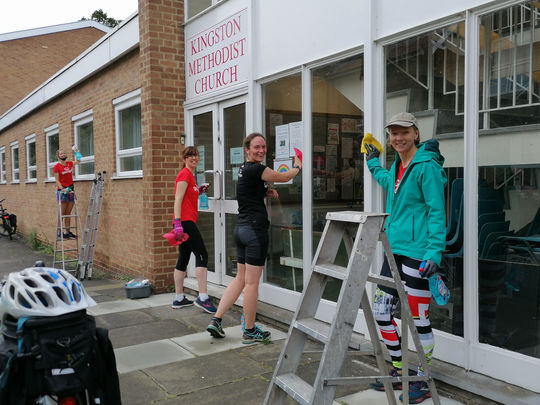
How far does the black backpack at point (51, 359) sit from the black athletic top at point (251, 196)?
8.18ft

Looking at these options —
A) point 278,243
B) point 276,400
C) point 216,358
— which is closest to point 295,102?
point 278,243

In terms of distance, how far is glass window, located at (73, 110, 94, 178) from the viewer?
402 inches

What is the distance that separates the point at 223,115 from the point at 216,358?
3.28 meters

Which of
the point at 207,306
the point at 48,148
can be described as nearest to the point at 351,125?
the point at 207,306

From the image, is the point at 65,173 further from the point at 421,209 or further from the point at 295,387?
the point at 295,387

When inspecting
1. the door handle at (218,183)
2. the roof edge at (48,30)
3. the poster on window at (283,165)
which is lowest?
the door handle at (218,183)

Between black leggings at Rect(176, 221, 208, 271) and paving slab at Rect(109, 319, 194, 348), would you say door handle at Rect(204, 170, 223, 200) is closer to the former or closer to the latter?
black leggings at Rect(176, 221, 208, 271)

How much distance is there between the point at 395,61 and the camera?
4.29m

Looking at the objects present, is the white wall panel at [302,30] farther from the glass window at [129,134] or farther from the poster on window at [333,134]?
the glass window at [129,134]

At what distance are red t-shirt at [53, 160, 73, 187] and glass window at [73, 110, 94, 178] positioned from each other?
28 centimetres

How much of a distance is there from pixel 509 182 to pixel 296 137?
2.31m

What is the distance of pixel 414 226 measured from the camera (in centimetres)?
334

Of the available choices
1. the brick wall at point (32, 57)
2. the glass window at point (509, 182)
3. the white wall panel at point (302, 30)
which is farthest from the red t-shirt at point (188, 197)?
the brick wall at point (32, 57)

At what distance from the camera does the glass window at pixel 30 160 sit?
15.5 metres
